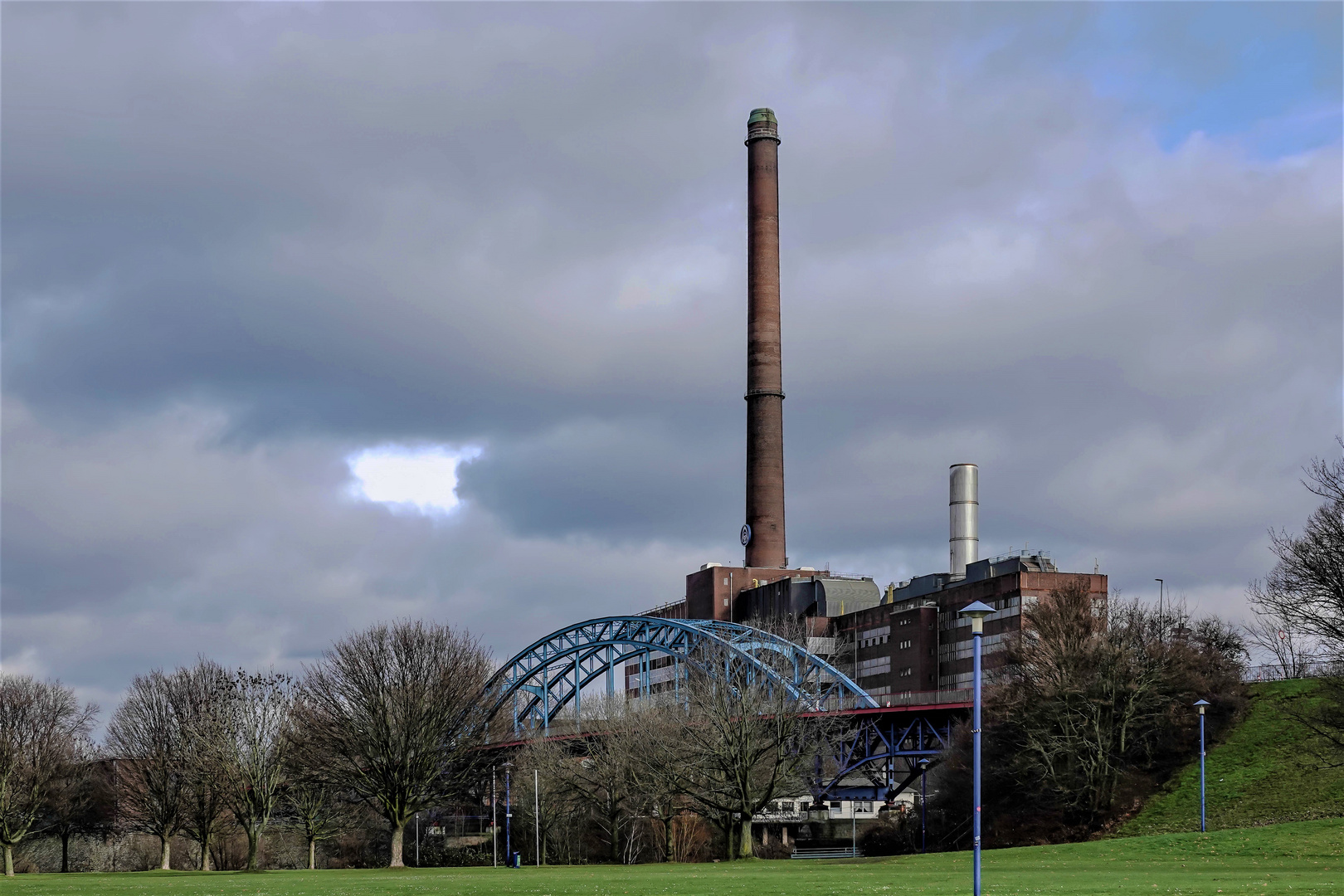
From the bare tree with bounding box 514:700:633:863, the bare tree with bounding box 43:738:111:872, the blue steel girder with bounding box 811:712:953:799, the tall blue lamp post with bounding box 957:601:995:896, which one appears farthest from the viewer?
the bare tree with bounding box 43:738:111:872

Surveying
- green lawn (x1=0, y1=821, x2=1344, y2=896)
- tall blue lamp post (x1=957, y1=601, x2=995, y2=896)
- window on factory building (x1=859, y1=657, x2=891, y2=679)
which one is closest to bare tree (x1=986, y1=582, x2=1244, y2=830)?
green lawn (x1=0, y1=821, x2=1344, y2=896)

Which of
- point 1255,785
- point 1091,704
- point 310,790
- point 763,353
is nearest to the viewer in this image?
point 1255,785

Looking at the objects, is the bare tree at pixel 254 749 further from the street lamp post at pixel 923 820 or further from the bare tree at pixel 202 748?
the street lamp post at pixel 923 820

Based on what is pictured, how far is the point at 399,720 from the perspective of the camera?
253ft

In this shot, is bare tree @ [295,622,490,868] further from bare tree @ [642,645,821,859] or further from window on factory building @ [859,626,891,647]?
window on factory building @ [859,626,891,647]

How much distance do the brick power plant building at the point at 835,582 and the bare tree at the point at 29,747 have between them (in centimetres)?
5186

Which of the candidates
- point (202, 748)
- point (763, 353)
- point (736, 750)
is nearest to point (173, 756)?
point (202, 748)

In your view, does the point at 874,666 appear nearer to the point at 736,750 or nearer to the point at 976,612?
the point at 736,750

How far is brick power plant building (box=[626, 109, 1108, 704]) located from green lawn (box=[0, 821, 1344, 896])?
4865cm

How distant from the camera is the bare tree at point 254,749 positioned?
7500 centimetres

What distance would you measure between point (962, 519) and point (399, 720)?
5219cm

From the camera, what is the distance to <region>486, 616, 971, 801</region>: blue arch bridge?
81.6 metres

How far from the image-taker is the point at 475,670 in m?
84.3

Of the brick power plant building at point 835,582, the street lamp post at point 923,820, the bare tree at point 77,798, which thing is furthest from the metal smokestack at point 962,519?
the bare tree at point 77,798
